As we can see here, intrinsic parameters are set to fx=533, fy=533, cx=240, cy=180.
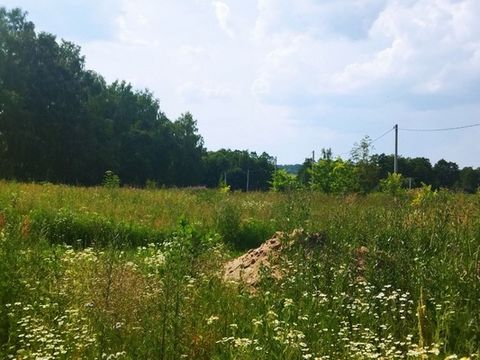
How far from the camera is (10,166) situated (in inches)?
1607

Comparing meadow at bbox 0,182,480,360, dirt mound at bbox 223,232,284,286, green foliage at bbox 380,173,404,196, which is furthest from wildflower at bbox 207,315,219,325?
green foliage at bbox 380,173,404,196

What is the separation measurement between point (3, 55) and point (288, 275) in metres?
44.2

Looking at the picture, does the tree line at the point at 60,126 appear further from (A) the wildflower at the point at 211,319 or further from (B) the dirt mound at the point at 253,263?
(A) the wildflower at the point at 211,319

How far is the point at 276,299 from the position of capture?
5469 mm

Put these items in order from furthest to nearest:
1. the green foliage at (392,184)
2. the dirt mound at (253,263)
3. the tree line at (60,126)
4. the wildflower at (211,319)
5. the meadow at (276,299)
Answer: the tree line at (60,126), the green foliage at (392,184), the dirt mound at (253,263), the wildflower at (211,319), the meadow at (276,299)

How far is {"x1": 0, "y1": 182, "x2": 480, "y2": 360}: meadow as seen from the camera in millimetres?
4250

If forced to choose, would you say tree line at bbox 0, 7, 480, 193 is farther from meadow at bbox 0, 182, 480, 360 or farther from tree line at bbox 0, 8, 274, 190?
meadow at bbox 0, 182, 480, 360

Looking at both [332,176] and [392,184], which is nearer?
[392,184]

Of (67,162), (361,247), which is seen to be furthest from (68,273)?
(67,162)

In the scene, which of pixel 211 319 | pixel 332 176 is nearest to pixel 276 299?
pixel 211 319

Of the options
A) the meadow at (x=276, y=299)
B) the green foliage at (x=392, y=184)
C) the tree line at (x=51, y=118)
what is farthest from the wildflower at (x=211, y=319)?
the tree line at (x=51, y=118)

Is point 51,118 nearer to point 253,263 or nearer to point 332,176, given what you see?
point 332,176

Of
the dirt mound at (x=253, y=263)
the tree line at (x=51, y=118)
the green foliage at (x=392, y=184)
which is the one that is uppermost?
the tree line at (x=51, y=118)

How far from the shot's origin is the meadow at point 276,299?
4250mm
